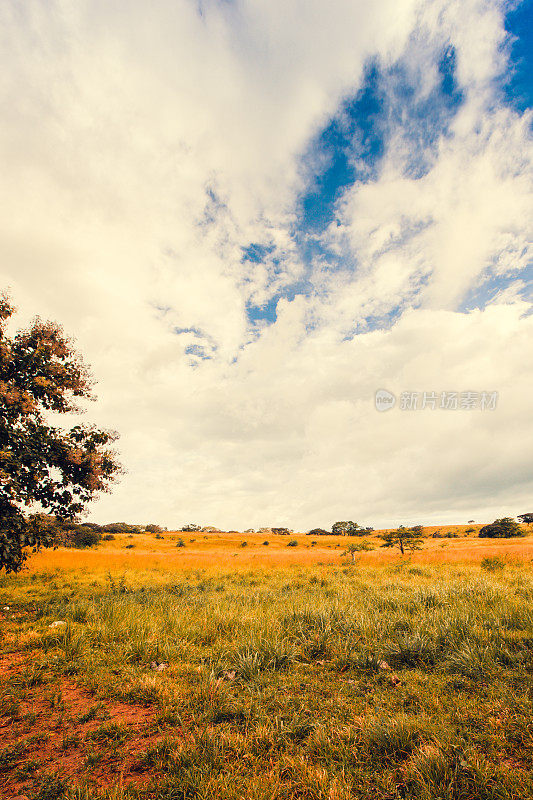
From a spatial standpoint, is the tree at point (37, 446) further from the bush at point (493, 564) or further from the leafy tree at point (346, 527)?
the leafy tree at point (346, 527)

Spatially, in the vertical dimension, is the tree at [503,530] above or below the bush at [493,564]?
below

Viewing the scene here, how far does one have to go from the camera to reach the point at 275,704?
4449mm

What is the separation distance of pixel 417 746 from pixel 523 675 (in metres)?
2.19

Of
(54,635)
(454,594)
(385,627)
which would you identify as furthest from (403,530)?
(54,635)

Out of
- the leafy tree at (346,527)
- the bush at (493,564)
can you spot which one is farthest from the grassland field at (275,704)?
the leafy tree at (346,527)

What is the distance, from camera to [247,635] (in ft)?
22.3

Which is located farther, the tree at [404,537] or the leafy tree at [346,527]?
the leafy tree at [346,527]

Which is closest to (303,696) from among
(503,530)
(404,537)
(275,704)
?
(275,704)

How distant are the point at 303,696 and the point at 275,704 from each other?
1.32 ft

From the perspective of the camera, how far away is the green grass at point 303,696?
3082 mm

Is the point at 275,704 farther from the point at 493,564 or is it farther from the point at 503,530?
the point at 503,530

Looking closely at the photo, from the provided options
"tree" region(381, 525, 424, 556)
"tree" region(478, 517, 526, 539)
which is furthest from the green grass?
"tree" region(478, 517, 526, 539)

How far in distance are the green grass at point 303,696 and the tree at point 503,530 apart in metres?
73.2

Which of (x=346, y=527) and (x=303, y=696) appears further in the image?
(x=346, y=527)
